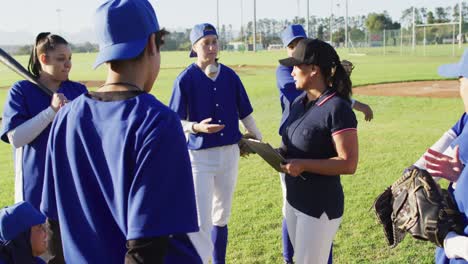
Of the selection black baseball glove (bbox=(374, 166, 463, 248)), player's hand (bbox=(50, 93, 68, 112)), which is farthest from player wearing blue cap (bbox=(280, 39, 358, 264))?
player's hand (bbox=(50, 93, 68, 112))

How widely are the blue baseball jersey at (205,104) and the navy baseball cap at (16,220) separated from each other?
182cm

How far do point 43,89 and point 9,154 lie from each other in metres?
8.27

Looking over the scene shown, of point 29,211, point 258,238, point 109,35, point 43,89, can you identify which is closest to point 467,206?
point 109,35

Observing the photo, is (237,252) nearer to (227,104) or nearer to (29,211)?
(227,104)

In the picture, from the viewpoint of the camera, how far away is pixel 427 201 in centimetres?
259

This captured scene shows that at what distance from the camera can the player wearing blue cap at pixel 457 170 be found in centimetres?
238

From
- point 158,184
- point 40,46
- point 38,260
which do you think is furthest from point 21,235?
point 158,184

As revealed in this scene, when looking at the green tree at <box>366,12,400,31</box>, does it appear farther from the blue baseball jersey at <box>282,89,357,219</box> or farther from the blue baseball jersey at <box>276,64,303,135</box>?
the blue baseball jersey at <box>282,89,357,219</box>

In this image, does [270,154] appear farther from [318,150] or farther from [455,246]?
[455,246]

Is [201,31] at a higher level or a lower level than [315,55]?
higher

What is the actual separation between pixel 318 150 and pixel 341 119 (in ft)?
0.94

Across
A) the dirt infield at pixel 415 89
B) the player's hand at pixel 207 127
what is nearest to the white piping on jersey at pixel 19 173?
the player's hand at pixel 207 127

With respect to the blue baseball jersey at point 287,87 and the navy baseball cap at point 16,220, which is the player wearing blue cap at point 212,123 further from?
the navy baseball cap at point 16,220

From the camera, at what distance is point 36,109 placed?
12.3 ft
